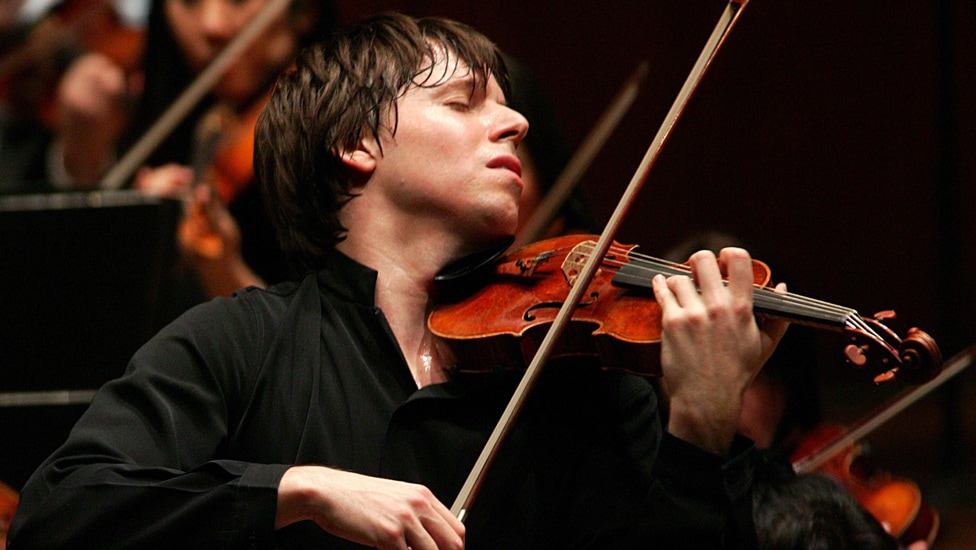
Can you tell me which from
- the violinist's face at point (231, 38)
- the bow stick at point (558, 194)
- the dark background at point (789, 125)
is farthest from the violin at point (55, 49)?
the bow stick at point (558, 194)

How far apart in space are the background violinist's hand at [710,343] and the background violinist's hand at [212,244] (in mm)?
1450

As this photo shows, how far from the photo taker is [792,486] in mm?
1337

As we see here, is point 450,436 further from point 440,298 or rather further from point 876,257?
point 876,257

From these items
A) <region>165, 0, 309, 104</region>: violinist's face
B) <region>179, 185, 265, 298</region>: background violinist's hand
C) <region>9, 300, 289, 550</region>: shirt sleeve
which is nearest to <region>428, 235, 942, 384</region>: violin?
<region>9, 300, 289, 550</region>: shirt sleeve

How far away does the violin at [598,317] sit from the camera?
102 centimetres

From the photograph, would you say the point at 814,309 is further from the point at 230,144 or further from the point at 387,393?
the point at 230,144

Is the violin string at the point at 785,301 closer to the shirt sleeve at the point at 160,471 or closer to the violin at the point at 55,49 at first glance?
the shirt sleeve at the point at 160,471

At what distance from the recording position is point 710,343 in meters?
1.08

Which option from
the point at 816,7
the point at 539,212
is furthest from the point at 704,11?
the point at 539,212

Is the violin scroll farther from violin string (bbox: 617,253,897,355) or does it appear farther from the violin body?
the violin body

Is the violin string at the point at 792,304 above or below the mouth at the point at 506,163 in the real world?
below

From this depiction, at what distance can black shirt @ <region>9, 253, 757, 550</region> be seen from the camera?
41.2 inches

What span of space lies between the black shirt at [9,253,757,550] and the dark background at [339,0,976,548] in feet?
6.91

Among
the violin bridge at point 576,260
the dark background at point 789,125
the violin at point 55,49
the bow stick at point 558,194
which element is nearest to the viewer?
the violin bridge at point 576,260
